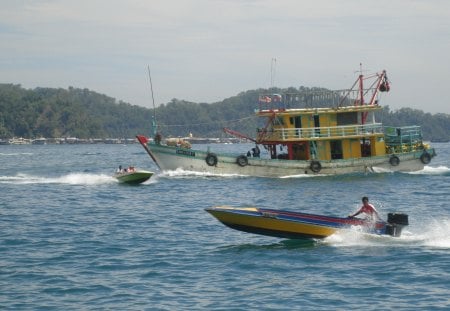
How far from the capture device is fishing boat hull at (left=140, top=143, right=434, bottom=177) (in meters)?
52.6

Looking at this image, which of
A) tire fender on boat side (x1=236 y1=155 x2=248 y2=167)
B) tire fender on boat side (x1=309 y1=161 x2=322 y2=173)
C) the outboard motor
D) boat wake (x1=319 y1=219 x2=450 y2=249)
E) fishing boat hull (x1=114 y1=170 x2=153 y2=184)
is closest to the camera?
boat wake (x1=319 y1=219 x2=450 y2=249)

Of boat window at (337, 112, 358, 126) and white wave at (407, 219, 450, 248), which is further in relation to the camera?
boat window at (337, 112, 358, 126)

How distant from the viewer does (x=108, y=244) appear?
2838 cm

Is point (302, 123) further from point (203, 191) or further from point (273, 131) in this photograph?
point (203, 191)

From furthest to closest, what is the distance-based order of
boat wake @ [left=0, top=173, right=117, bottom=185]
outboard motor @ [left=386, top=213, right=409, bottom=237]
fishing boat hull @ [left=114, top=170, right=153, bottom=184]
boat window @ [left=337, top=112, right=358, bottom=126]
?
boat wake @ [left=0, top=173, right=117, bottom=185] < boat window @ [left=337, top=112, right=358, bottom=126] < fishing boat hull @ [left=114, top=170, right=153, bottom=184] < outboard motor @ [left=386, top=213, right=409, bottom=237]

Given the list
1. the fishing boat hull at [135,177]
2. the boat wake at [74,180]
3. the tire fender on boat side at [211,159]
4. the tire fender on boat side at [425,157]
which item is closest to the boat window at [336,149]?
the tire fender on boat side at [425,157]

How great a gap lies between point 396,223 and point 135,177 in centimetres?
2512

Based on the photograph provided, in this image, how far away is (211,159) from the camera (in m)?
53.3

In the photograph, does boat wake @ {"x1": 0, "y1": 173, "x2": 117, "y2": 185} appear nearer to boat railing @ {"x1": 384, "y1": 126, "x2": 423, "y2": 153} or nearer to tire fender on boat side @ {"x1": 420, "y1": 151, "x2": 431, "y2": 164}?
boat railing @ {"x1": 384, "y1": 126, "x2": 423, "y2": 153}

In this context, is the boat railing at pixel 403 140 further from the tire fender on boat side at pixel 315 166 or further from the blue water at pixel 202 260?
the blue water at pixel 202 260

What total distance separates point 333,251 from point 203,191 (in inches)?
835

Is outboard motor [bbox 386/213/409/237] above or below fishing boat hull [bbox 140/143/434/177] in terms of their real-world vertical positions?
below

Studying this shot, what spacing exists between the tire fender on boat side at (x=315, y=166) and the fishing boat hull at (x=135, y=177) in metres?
10.3

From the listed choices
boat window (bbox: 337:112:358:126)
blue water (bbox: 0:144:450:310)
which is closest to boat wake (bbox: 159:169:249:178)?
boat window (bbox: 337:112:358:126)
